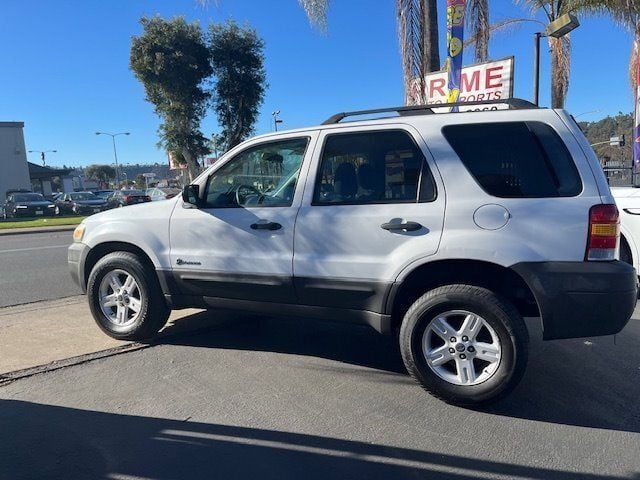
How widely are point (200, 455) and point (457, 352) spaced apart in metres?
1.83

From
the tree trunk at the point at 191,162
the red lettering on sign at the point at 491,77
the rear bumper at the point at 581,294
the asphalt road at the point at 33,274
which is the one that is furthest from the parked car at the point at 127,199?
the rear bumper at the point at 581,294

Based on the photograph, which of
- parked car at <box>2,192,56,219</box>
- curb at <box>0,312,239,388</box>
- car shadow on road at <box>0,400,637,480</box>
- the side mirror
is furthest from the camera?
parked car at <box>2,192,56,219</box>

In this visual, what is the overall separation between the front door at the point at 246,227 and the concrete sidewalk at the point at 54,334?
3.59 feet

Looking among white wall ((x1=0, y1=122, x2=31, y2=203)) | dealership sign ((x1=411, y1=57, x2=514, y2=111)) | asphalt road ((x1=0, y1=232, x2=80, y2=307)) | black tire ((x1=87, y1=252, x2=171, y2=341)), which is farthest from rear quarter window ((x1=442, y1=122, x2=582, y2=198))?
white wall ((x1=0, y1=122, x2=31, y2=203))

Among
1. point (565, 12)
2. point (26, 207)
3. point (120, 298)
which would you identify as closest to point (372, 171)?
point (120, 298)

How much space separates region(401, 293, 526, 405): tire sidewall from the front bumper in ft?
10.8

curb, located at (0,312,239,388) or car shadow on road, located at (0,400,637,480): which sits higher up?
curb, located at (0,312,239,388)

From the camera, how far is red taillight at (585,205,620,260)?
3365 millimetres

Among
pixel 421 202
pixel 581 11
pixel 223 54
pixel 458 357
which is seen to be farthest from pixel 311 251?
pixel 223 54

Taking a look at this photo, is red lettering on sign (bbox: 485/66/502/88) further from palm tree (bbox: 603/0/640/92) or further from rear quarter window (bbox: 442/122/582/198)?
palm tree (bbox: 603/0/640/92)

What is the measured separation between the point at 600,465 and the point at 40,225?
22.8 meters

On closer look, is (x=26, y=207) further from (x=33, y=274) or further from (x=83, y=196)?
(x=33, y=274)

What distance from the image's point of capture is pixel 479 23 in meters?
13.4

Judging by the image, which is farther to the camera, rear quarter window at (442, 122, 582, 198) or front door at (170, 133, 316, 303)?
front door at (170, 133, 316, 303)
